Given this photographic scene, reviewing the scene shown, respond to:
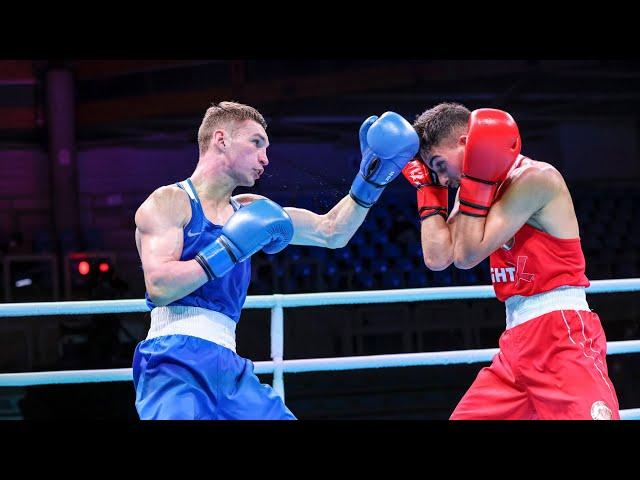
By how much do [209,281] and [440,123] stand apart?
2.91ft

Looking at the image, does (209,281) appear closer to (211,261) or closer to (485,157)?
(211,261)

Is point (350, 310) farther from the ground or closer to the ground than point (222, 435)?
closer to the ground

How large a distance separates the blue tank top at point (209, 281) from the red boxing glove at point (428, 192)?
593mm

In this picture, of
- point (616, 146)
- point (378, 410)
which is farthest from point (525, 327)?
point (616, 146)

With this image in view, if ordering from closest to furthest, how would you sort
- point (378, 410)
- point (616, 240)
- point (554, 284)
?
point (554, 284) < point (378, 410) < point (616, 240)

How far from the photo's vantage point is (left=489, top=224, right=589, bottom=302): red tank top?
2240 millimetres

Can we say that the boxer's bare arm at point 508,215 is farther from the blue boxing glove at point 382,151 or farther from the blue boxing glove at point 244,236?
the blue boxing glove at point 244,236

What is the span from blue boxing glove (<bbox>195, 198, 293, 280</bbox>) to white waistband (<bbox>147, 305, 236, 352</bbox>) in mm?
165

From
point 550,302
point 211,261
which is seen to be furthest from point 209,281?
point 550,302

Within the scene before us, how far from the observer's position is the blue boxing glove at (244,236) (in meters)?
2.12

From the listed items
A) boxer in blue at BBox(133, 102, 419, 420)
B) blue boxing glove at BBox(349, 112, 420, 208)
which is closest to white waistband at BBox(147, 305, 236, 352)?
boxer in blue at BBox(133, 102, 419, 420)

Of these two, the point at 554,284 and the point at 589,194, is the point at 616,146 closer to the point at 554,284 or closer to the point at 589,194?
the point at 589,194

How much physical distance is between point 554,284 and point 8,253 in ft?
23.7

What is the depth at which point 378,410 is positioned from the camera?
5.21m
